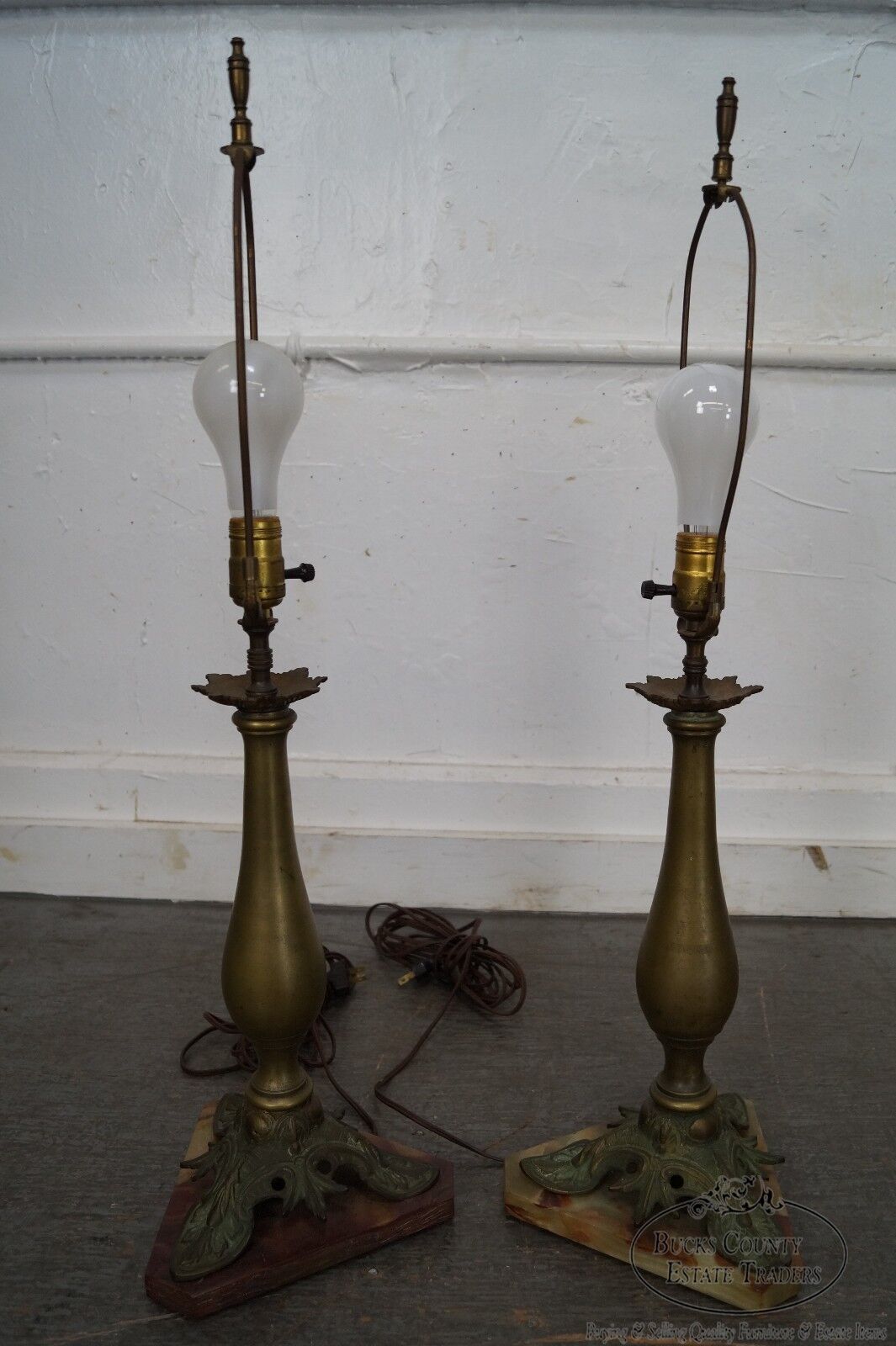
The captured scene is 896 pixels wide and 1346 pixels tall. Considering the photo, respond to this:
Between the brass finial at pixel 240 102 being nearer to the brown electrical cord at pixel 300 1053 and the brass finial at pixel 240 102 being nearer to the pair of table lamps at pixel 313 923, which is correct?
the pair of table lamps at pixel 313 923

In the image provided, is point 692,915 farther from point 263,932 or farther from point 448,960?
point 448,960

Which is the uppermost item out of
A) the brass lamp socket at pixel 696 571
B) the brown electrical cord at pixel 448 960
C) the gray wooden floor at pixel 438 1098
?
the brass lamp socket at pixel 696 571

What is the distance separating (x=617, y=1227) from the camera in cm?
101

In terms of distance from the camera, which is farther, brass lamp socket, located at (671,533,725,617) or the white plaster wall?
the white plaster wall

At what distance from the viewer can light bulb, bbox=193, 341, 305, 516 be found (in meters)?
0.92

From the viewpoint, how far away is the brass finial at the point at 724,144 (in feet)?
2.98

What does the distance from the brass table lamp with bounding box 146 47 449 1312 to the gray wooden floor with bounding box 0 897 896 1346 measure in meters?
0.06

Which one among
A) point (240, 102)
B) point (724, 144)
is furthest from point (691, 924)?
point (240, 102)

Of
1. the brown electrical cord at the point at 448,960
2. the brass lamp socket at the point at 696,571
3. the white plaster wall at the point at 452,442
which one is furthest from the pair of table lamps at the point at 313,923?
the white plaster wall at the point at 452,442

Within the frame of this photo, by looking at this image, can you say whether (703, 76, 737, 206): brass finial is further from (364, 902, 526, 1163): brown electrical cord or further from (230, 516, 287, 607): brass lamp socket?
(364, 902, 526, 1163): brown electrical cord

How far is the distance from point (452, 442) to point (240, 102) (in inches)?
32.5

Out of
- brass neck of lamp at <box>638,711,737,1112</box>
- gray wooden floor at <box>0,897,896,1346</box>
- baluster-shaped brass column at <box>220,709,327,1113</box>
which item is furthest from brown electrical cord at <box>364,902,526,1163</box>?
brass neck of lamp at <box>638,711,737,1112</box>

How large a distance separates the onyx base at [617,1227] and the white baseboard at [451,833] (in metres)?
0.63

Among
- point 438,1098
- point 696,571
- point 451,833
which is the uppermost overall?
point 696,571
